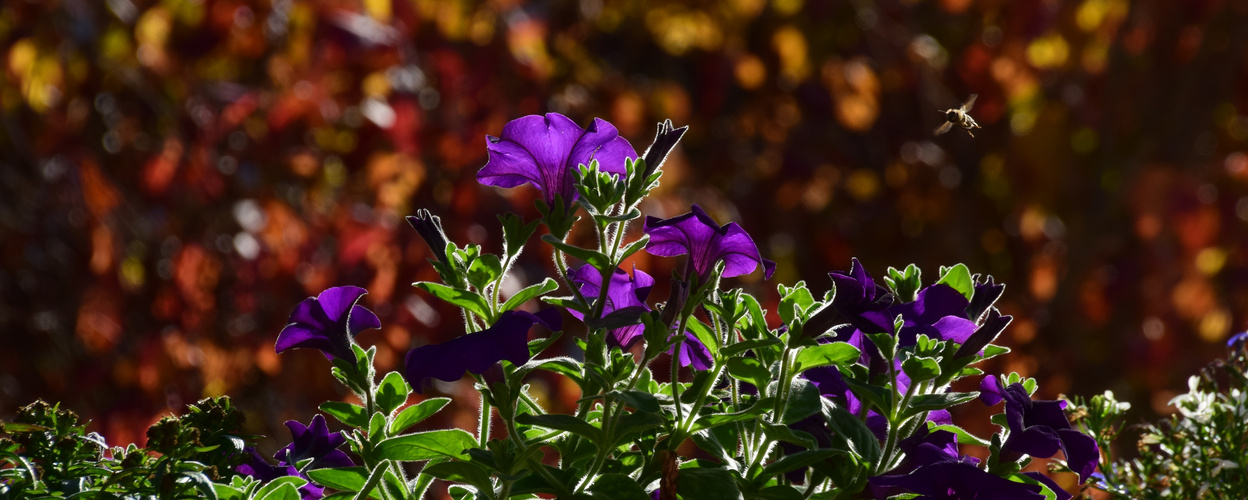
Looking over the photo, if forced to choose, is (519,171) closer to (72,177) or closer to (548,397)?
(548,397)

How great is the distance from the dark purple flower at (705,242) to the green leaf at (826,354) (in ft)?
0.19

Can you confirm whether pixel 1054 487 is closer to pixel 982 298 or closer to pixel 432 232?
pixel 982 298

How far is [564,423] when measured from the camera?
2.08 feet

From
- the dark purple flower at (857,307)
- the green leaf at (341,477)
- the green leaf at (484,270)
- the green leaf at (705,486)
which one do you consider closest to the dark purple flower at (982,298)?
the dark purple flower at (857,307)

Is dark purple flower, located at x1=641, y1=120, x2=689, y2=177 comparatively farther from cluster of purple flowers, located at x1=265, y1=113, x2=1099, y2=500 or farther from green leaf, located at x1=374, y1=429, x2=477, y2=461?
green leaf, located at x1=374, y1=429, x2=477, y2=461

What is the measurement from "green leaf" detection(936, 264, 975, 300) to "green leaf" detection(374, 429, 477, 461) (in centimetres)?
36

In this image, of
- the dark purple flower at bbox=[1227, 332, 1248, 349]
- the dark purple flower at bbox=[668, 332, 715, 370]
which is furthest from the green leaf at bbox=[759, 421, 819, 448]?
the dark purple flower at bbox=[1227, 332, 1248, 349]

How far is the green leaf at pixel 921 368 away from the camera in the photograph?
0.67 metres

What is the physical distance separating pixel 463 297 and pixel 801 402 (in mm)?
226

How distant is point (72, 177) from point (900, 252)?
2.98 m

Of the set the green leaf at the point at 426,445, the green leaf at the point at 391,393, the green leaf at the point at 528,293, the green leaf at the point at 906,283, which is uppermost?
the green leaf at the point at 906,283

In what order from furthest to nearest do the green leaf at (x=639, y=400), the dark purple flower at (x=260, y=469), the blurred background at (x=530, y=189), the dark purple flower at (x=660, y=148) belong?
1. the blurred background at (x=530, y=189)
2. the dark purple flower at (x=260, y=469)
3. the dark purple flower at (x=660, y=148)
4. the green leaf at (x=639, y=400)

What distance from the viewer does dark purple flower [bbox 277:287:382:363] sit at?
734 mm

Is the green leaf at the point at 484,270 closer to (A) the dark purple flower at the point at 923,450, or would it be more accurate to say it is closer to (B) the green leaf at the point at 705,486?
(B) the green leaf at the point at 705,486
